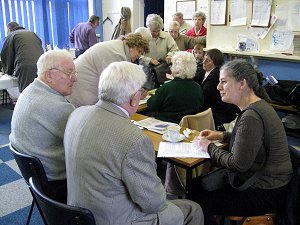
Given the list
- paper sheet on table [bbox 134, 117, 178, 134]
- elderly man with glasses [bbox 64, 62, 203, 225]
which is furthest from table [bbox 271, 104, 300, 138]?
elderly man with glasses [bbox 64, 62, 203, 225]

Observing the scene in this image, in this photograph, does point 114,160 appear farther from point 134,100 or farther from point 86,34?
point 86,34

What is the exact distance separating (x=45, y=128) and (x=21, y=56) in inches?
100.0

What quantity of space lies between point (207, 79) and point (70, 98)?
49.2 inches

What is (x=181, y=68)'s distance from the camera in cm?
225

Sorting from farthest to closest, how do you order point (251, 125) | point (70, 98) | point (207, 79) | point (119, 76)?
point (207, 79)
point (70, 98)
point (251, 125)
point (119, 76)

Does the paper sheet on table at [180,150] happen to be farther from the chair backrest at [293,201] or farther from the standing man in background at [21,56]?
the standing man in background at [21,56]

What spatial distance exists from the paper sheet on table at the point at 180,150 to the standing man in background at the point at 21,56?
8.26 feet

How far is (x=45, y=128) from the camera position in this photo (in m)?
1.46

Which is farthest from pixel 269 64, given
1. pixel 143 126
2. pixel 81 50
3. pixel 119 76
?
pixel 81 50

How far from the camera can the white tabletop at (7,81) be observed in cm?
355

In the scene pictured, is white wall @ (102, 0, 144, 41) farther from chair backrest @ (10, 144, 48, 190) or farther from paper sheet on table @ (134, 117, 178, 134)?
chair backrest @ (10, 144, 48, 190)

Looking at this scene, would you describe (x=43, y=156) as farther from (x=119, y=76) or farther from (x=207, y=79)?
(x=207, y=79)

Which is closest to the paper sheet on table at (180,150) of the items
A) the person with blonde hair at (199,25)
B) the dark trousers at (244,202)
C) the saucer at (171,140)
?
the saucer at (171,140)

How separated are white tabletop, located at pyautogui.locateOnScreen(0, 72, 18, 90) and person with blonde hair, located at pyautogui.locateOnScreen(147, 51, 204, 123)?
7.07 ft
